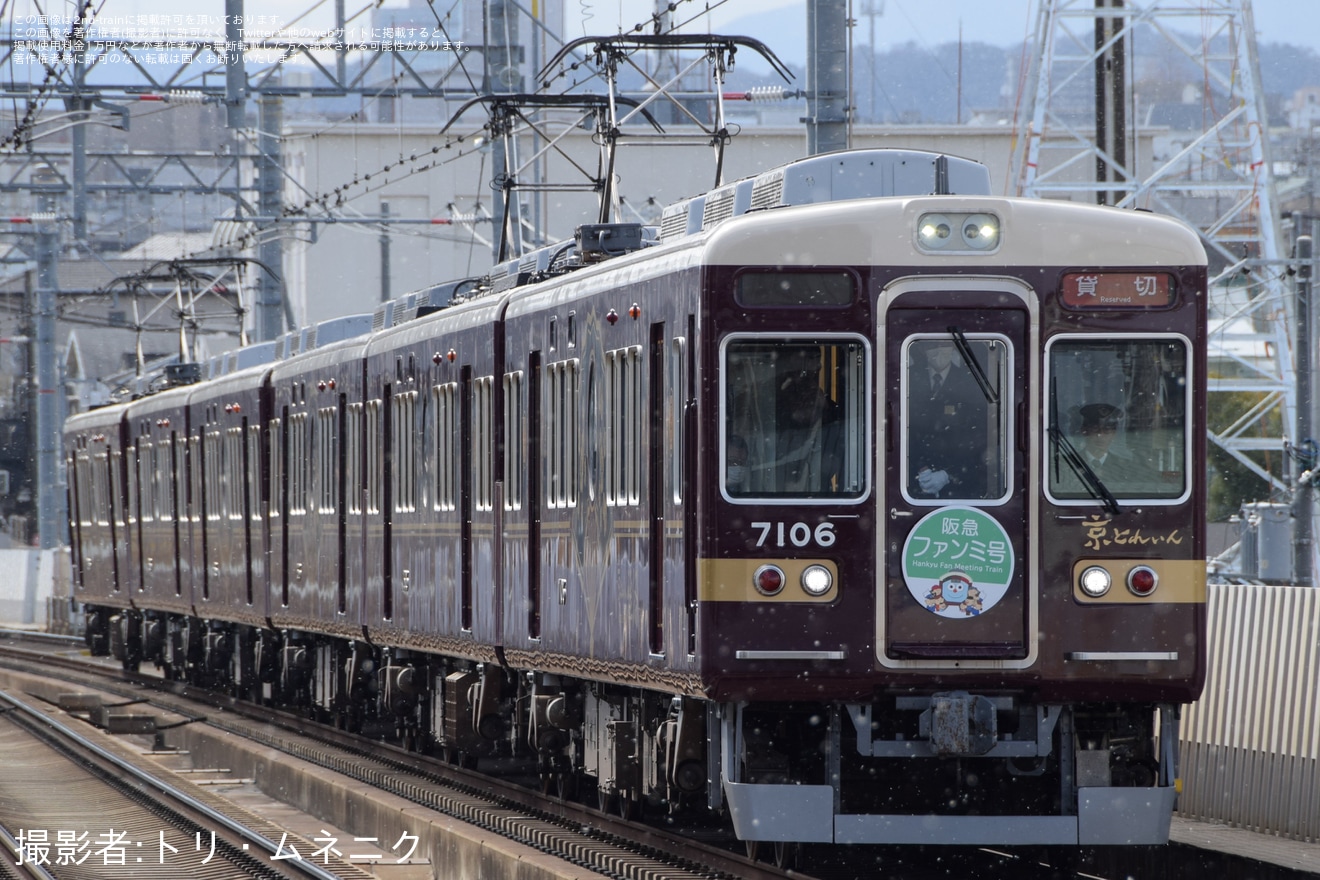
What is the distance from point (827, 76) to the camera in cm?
1380

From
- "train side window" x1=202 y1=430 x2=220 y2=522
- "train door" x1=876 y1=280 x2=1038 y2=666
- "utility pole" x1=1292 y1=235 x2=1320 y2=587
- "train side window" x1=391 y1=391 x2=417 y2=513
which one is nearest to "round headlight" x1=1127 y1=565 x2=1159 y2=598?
"train door" x1=876 y1=280 x2=1038 y2=666

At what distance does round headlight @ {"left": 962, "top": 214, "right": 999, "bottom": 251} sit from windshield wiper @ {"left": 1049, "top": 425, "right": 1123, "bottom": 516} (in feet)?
2.51

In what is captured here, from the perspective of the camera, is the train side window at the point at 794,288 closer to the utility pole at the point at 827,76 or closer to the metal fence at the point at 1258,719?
the metal fence at the point at 1258,719

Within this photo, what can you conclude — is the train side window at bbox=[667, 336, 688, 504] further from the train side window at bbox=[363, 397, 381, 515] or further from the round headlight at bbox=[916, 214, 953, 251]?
the train side window at bbox=[363, 397, 381, 515]

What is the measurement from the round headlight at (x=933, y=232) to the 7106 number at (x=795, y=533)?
1.18m

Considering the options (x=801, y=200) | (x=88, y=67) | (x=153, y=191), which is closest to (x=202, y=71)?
(x=88, y=67)

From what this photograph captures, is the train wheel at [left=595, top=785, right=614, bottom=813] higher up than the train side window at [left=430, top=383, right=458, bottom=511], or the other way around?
the train side window at [left=430, top=383, right=458, bottom=511]

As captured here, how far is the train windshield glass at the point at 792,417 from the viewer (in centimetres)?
938

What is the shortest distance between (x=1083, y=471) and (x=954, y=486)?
1.69ft

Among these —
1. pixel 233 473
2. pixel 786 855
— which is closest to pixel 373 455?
pixel 233 473

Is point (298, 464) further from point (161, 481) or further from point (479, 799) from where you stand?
point (161, 481)

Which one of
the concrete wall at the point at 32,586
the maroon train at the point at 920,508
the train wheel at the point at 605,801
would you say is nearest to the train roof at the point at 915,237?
the maroon train at the point at 920,508

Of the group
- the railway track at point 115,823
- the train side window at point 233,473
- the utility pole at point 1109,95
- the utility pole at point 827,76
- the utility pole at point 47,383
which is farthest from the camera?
the utility pole at point 47,383

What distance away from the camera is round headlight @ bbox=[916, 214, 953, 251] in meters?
9.49
